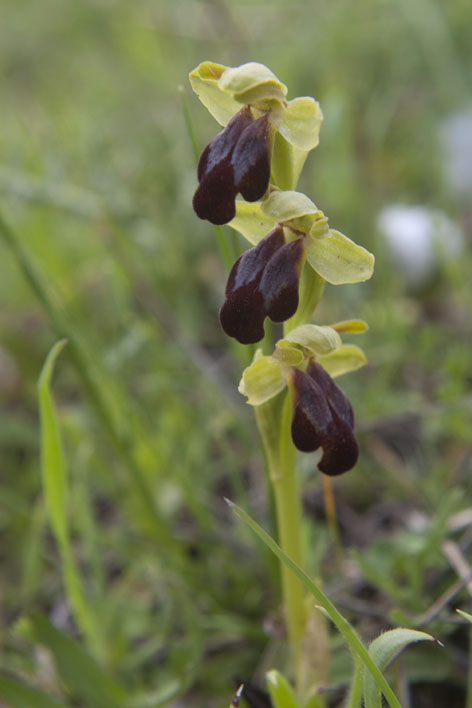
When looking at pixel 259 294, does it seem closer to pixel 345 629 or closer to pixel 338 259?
pixel 338 259

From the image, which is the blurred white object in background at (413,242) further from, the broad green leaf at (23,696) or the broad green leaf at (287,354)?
the broad green leaf at (23,696)

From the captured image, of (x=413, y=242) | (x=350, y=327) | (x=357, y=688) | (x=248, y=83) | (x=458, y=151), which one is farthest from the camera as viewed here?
(x=458, y=151)

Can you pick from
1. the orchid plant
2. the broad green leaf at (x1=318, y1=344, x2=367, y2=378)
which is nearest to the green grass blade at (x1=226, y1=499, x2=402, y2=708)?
the orchid plant

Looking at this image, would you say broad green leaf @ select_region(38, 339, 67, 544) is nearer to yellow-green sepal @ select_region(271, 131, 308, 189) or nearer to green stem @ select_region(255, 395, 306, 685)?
green stem @ select_region(255, 395, 306, 685)

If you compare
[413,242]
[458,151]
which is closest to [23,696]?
[413,242]

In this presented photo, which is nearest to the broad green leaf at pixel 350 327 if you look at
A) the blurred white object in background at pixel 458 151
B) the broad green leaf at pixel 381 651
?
the broad green leaf at pixel 381 651

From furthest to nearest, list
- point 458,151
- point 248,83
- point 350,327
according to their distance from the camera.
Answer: point 458,151 < point 350,327 < point 248,83
